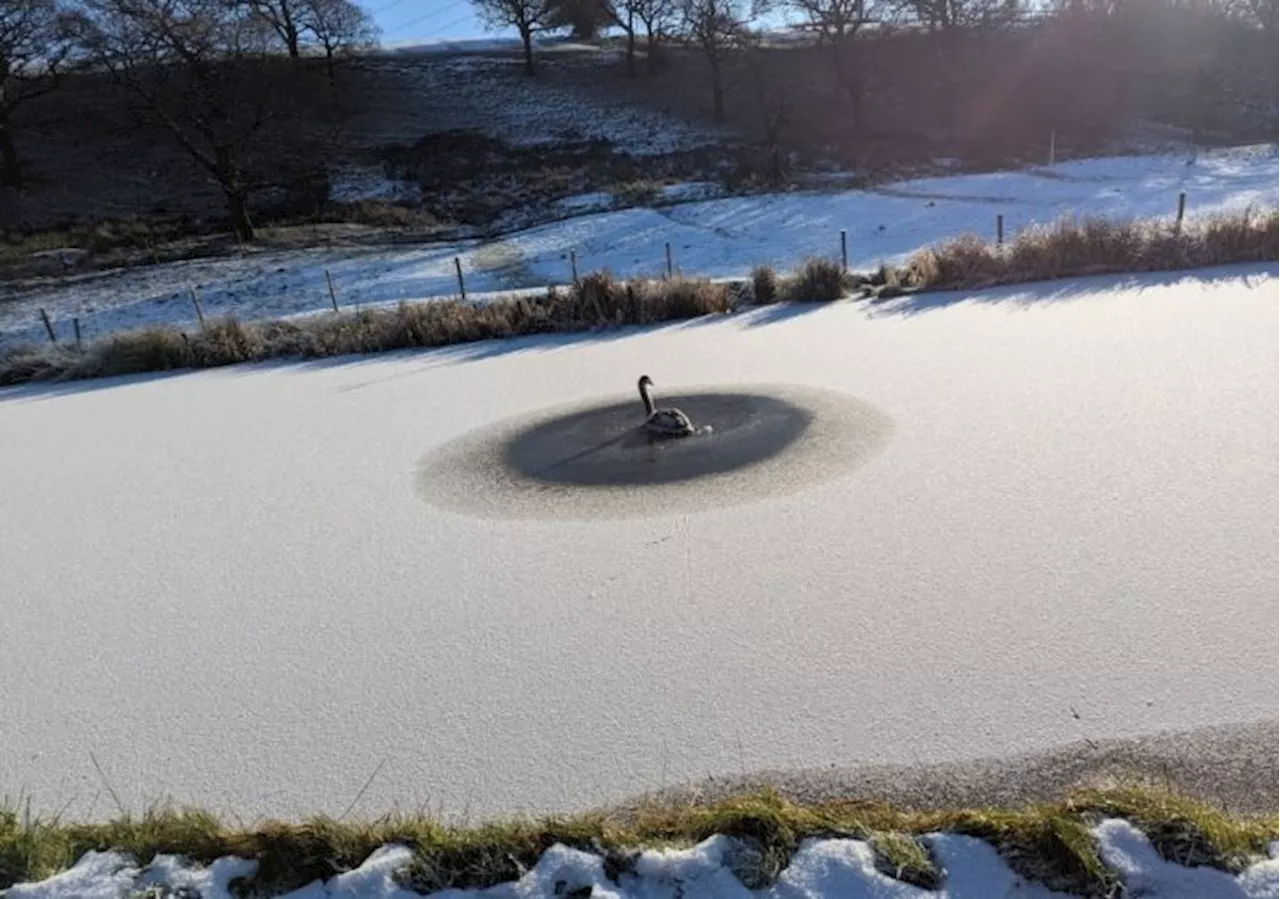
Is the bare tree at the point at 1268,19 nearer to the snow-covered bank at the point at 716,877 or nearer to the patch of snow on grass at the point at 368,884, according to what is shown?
the snow-covered bank at the point at 716,877

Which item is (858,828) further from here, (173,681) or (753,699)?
(173,681)

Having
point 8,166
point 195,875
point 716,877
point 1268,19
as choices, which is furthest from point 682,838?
point 1268,19

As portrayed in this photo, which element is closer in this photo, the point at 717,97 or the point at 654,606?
the point at 654,606

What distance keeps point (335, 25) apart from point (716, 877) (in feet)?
119


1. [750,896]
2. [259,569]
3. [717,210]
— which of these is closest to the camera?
[750,896]

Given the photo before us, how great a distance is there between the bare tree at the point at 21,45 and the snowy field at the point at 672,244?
30.6 ft

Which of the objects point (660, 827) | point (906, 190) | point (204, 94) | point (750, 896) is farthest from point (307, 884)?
point (204, 94)

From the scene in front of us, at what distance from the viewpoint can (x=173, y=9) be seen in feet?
65.7

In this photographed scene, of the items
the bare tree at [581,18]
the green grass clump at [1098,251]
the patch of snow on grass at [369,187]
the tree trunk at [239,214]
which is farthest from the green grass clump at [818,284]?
the bare tree at [581,18]

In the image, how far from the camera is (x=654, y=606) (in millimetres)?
3500

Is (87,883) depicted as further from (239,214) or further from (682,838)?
(239,214)

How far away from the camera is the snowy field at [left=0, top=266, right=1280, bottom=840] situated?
269 cm

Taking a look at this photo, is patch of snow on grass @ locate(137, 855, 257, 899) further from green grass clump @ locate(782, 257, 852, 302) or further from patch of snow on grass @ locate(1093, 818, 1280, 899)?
green grass clump @ locate(782, 257, 852, 302)

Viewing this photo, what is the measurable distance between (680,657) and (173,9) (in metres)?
22.3
